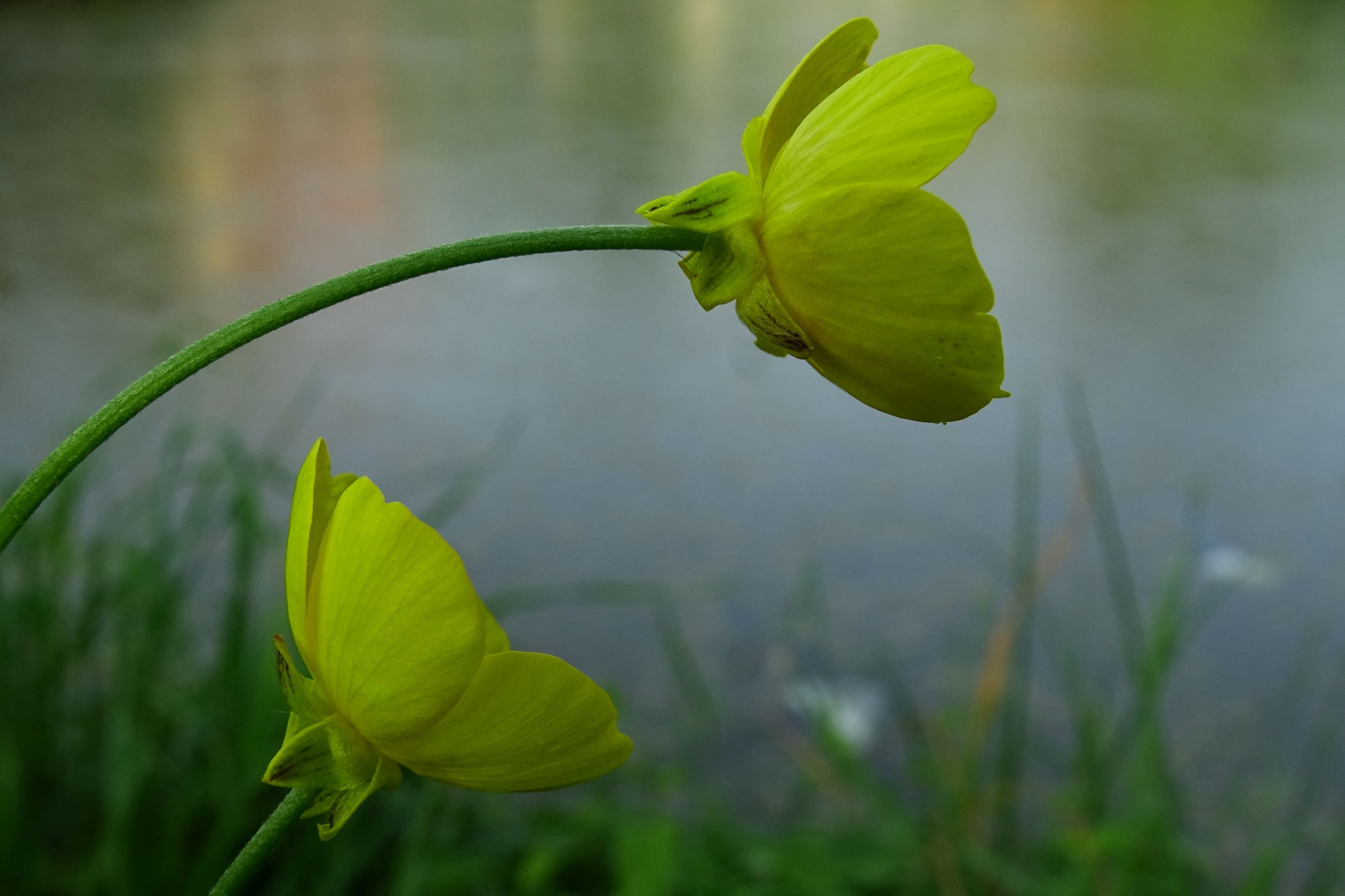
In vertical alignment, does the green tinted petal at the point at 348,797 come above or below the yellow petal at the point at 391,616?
below

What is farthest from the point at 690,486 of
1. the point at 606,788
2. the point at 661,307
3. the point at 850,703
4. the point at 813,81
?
the point at 813,81

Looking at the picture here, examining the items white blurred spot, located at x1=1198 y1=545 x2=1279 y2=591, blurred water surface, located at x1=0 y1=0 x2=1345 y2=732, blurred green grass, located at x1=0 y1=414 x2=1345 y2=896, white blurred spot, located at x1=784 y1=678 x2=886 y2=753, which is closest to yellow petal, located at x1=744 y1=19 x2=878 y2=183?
blurred green grass, located at x1=0 y1=414 x2=1345 y2=896

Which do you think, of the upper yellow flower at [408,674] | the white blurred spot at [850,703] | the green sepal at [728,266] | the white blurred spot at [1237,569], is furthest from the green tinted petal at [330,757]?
the white blurred spot at [1237,569]

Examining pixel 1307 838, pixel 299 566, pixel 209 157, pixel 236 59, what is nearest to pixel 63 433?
pixel 209 157

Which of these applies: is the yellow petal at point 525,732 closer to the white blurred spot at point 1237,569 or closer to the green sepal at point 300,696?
the green sepal at point 300,696

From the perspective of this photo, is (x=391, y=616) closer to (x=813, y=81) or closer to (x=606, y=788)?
(x=813, y=81)
